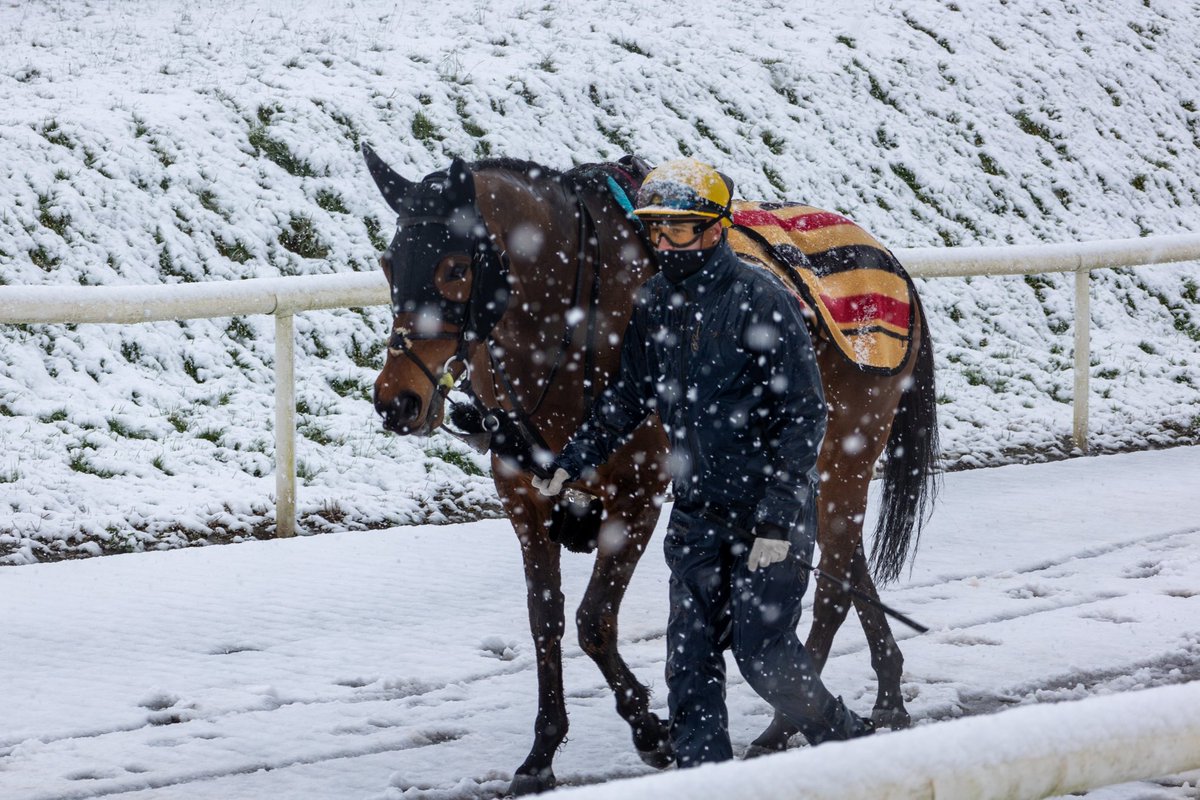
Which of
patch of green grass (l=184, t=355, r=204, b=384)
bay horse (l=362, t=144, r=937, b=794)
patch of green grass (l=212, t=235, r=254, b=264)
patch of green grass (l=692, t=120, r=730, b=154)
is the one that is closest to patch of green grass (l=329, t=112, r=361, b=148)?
patch of green grass (l=212, t=235, r=254, b=264)

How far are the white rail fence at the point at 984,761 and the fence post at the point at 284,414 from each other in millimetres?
5361

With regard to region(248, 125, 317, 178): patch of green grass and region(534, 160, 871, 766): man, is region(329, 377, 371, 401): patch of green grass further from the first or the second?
region(534, 160, 871, 766): man

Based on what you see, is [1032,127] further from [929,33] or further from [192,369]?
[192,369]

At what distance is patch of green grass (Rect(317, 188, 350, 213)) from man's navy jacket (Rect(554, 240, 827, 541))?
281 inches

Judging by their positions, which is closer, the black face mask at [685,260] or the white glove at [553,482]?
the black face mask at [685,260]

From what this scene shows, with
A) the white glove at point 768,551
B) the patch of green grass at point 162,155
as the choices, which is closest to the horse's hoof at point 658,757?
the white glove at point 768,551

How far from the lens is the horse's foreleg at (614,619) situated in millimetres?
4359

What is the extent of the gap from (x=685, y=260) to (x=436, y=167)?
7.67 m

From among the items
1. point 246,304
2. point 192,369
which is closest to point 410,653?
point 246,304

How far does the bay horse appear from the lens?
398 centimetres

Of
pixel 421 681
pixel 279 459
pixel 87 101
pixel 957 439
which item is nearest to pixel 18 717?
pixel 421 681

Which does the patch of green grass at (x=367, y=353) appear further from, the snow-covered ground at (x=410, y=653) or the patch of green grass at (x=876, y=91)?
the patch of green grass at (x=876, y=91)

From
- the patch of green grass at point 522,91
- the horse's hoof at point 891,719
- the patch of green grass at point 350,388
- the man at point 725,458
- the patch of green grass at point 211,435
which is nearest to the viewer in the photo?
the man at point 725,458

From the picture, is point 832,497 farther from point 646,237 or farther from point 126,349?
point 126,349
